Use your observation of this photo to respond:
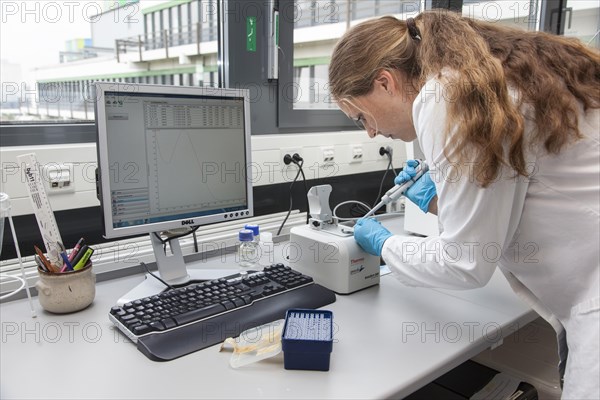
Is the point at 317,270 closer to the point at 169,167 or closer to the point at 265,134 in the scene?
the point at 169,167

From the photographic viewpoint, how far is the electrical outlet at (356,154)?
6.56 ft

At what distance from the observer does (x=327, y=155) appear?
1907mm

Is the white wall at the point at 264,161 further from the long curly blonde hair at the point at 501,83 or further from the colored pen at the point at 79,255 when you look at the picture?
the long curly blonde hair at the point at 501,83

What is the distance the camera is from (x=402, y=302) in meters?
1.12

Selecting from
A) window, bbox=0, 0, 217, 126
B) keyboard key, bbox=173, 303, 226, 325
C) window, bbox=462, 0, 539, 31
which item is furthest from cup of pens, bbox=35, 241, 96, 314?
window, bbox=462, 0, 539, 31

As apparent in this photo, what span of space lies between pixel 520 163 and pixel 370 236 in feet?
1.36

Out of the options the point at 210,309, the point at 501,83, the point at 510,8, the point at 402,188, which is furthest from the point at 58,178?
the point at 510,8

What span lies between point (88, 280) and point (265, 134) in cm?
95

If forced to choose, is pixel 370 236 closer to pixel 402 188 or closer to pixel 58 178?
pixel 402 188

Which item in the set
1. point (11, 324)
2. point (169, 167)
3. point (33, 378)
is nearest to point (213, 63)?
point (169, 167)

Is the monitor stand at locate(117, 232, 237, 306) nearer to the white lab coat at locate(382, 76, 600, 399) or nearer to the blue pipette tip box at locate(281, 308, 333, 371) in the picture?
the blue pipette tip box at locate(281, 308, 333, 371)

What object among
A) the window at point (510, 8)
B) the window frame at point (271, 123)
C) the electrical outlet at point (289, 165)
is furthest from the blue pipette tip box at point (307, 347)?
the window at point (510, 8)

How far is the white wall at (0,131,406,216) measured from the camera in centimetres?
123

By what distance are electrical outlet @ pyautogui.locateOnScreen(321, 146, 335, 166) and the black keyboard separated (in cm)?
79
